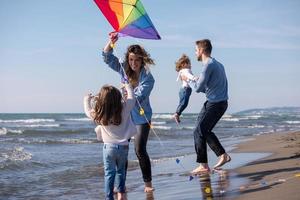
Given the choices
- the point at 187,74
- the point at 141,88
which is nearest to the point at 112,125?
the point at 141,88

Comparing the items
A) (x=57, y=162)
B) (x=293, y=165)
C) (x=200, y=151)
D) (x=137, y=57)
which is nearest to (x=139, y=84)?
(x=137, y=57)

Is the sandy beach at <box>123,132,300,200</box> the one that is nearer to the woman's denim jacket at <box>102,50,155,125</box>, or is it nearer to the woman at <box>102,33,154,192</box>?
the woman at <box>102,33,154,192</box>

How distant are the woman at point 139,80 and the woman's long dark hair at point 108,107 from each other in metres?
0.79

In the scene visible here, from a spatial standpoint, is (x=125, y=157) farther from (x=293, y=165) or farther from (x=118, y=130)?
(x=293, y=165)

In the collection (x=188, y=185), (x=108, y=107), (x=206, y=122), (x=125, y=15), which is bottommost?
(x=188, y=185)

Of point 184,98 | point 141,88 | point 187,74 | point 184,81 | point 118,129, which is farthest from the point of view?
point 184,98

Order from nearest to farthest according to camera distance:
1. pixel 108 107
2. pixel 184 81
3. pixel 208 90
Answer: pixel 108 107, pixel 208 90, pixel 184 81

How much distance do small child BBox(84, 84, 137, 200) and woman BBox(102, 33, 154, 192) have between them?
0.64m

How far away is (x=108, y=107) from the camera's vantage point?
14.0 feet

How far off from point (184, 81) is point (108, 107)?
2.83 metres

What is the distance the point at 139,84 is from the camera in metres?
5.21

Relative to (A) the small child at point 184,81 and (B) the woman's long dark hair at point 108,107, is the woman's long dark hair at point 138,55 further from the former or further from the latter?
(A) the small child at point 184,81

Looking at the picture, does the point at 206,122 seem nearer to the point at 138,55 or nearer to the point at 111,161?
the point at 138,55

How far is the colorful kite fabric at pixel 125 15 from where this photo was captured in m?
5.29
